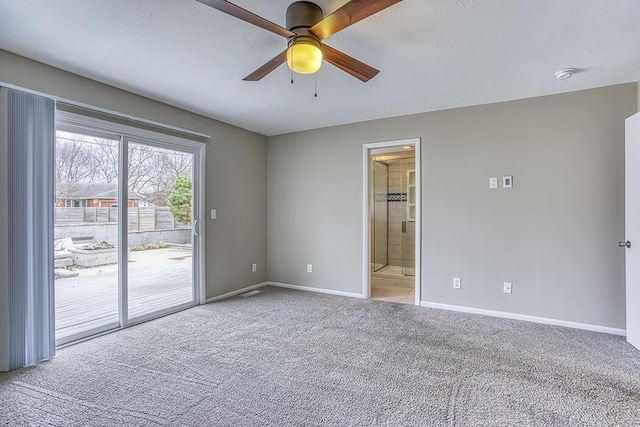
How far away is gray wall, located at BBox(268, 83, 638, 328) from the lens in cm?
315

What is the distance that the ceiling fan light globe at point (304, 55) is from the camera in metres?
1.84

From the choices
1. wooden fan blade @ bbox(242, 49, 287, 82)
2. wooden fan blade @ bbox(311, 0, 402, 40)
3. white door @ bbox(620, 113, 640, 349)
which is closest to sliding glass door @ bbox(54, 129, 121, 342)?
wooden fan blade @ bbox(242, 49, 287, 82)

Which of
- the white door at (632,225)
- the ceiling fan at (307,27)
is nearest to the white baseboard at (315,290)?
the white door at (632,225)

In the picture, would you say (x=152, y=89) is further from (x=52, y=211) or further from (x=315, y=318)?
(x=315, y=318)

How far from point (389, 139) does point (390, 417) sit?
10.5 ft

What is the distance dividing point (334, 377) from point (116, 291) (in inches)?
93.4

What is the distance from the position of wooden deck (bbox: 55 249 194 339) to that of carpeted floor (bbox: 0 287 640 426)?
0.90 feet

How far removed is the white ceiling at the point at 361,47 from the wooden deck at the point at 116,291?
1.80 meters

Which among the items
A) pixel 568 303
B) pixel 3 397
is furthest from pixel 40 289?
pixel 568 303

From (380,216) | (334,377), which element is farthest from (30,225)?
(380,216)

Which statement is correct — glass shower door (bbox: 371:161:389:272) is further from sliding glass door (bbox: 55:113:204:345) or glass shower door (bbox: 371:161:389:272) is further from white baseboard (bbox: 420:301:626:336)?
sliding glass door (bbox: 55:113:204:345)

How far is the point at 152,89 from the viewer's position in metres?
3.19

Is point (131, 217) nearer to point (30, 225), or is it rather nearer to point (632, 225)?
point (30, 225)

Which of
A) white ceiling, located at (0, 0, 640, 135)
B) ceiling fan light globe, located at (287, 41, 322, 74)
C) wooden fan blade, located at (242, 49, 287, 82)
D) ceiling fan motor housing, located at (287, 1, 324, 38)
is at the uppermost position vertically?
white ceiling, located at (0, 0, 640, 135)
